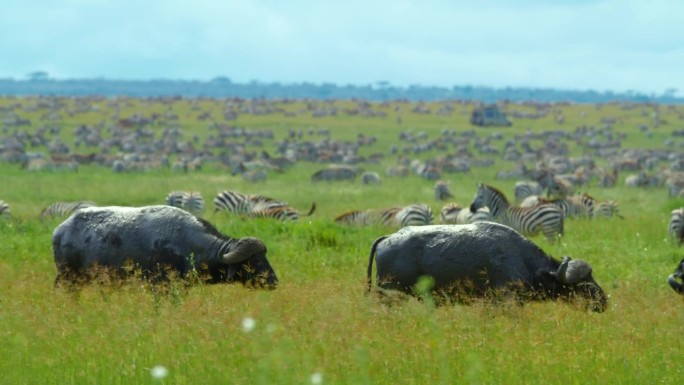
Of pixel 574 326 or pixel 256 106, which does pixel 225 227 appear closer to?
pixel 574 326

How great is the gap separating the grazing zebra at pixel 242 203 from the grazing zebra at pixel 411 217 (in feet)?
12.4

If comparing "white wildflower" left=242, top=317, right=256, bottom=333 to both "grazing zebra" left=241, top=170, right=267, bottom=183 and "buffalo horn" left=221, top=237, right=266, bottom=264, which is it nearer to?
"buffalo horn" left=221, top=237, right=266, bottom=264

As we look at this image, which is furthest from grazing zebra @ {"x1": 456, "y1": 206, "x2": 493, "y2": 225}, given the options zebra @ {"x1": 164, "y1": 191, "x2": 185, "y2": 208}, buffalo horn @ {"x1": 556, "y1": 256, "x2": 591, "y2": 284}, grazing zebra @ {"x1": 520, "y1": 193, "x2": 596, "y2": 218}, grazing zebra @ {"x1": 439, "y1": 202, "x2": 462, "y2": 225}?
buffalo horn @ {"x1": 556, "y1": 256, "x2": 591, "y2": 284}

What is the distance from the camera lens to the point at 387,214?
23.8 m

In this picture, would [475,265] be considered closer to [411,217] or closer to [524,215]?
[524,215]

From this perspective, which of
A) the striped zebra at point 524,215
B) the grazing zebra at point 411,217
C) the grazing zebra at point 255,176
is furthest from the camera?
the grazing zebra at point 255,176

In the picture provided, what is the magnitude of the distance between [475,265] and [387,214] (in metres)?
11.6

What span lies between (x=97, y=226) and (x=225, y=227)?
25.3 feet

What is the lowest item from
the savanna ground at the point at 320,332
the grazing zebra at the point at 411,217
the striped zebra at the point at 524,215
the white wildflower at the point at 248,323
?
the grazing zebra at the point at 411,217

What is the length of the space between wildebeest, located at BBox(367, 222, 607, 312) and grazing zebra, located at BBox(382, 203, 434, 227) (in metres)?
10.2

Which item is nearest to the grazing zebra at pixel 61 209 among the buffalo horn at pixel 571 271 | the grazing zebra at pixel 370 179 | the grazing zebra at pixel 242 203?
the grazing zebra at pixel 242 203

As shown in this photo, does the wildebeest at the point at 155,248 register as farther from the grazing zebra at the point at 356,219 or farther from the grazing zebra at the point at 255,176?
the grazing zebra at the point at 255,176

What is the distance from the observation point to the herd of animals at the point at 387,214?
40.1 feet

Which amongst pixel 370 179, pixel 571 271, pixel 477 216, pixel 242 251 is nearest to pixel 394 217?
pixel 477 216
